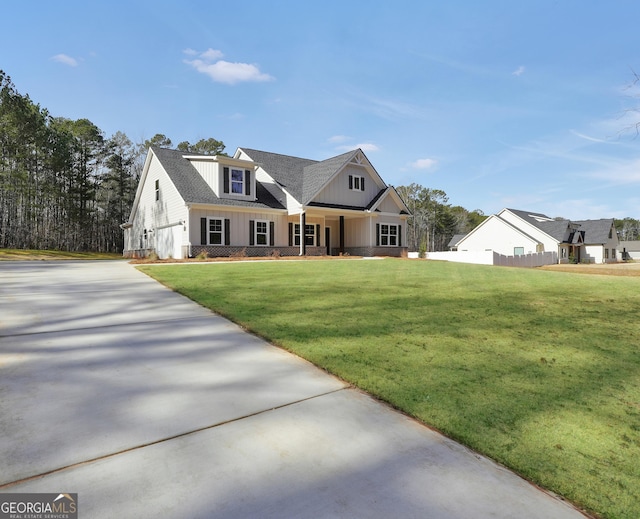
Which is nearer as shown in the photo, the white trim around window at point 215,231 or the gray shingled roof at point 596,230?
the white trim around window at point 215,231

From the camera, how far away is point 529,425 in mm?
2344

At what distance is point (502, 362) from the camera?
348 cm

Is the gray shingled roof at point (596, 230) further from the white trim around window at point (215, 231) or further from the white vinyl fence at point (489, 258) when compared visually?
the white trim around window at point (215, 231)

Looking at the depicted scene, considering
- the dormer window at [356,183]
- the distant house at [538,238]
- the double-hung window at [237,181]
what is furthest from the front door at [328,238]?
the distant house at [538,238]

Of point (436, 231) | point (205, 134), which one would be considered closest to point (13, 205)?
point (205, 134)

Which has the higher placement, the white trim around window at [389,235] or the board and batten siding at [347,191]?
the board and batten siding at [347,191]

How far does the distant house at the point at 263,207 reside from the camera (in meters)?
19.8

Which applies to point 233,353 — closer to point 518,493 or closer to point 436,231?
point 518,493

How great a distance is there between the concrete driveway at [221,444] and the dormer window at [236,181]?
59.0 feet

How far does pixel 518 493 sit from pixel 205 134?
50252 mm

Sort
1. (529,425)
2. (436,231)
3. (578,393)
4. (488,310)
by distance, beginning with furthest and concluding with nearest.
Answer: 1. (436,231)
2. (488,310)
3. (578,393)
4. (529,425)

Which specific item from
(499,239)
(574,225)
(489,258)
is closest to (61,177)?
(489,258)

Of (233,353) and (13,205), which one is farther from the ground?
(13,205)

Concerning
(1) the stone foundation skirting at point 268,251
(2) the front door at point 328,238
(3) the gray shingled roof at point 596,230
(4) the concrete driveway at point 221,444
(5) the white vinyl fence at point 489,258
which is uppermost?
(3) the gray shingled roof at point 596,230
